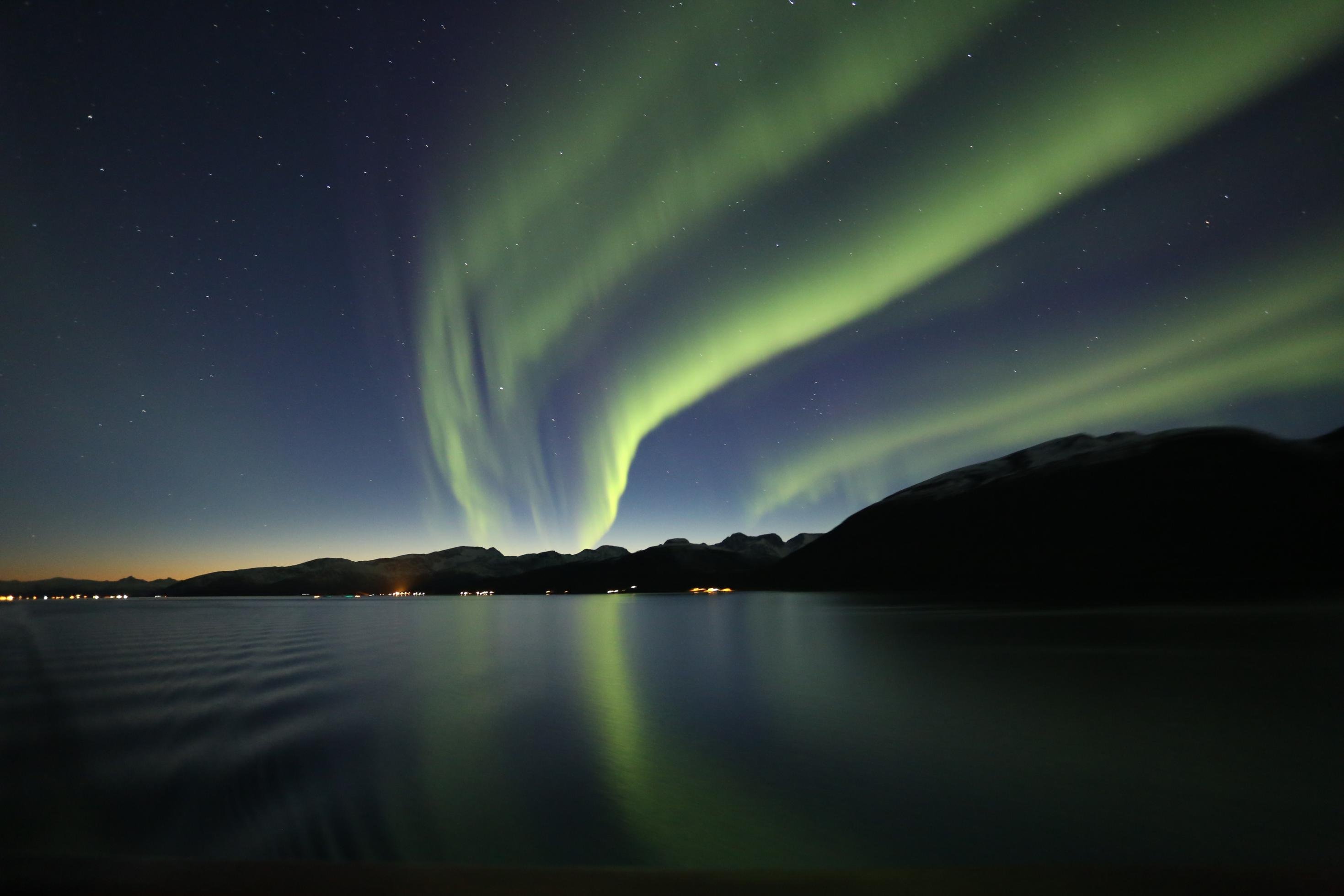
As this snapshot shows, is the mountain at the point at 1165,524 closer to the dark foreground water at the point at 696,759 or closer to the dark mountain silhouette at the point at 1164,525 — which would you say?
the dark mountain silhouette at the point at 1164,525

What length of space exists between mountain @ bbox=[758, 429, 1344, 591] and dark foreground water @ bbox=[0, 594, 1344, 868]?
12743 cm

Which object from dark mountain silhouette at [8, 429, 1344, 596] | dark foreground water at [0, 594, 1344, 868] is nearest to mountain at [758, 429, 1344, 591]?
dark mountain silhouette at [8, 429, 1344, 596]

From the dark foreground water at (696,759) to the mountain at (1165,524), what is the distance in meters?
127

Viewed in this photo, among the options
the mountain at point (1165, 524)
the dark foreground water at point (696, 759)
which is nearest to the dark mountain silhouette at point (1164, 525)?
the mountain at point (1165, 524)

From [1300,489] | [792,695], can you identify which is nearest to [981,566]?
[1300,489]

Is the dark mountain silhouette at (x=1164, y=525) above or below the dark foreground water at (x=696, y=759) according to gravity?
above

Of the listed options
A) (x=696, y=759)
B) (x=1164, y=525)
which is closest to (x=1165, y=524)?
(x=1164, y=525)

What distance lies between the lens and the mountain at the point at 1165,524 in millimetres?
128750

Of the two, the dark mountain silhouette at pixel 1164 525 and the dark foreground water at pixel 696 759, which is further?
the dark mountain silhouette at pixel 1164 525

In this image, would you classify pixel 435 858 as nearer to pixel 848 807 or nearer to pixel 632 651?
pixel 848 807

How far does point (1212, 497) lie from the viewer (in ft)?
497

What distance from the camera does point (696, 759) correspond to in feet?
46.4

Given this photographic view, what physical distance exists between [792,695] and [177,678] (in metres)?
25.9

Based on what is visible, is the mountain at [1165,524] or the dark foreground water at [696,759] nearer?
the dark foreground water at [696,759]
